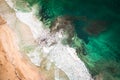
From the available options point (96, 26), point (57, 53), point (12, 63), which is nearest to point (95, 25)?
point (96, 26)

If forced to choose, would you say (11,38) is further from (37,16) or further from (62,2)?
(62,2)

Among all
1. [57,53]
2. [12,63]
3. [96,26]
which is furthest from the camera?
[96,26]

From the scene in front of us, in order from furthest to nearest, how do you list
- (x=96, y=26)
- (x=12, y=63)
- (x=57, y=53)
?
(x=96, y=26) → (x=57, y=53) → (x=12, y=63)

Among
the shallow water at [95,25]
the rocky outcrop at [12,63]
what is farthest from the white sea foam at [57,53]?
the rocky outcrop at [12,63]

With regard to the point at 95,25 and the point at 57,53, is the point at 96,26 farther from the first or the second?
the point at 57,53

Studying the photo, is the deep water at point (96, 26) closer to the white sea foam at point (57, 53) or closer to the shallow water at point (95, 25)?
the shallow water at point (95, 25)

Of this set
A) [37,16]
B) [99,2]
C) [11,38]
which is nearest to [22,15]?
[37,16]
